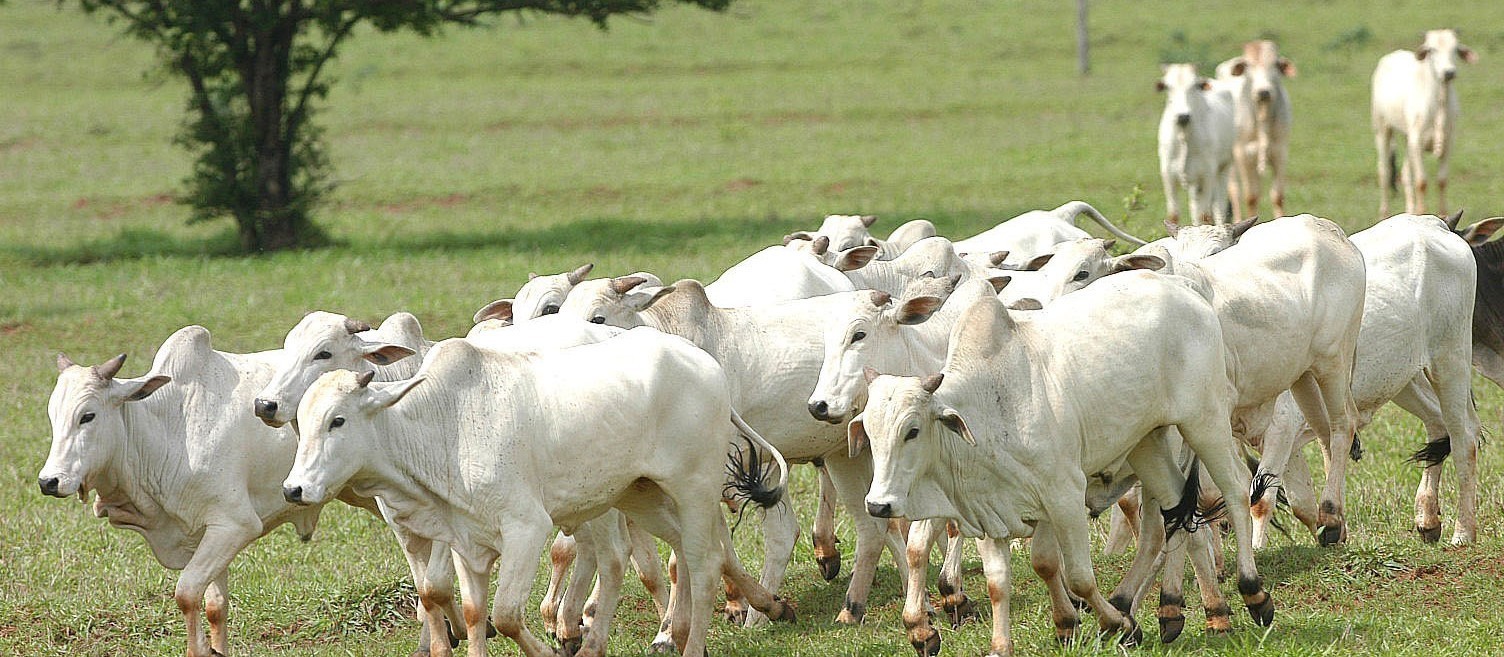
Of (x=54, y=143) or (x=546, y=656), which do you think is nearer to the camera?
(x=546, y=656)

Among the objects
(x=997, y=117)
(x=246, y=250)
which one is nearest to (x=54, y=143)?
(x=246, y=250)

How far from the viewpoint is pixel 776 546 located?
756cm

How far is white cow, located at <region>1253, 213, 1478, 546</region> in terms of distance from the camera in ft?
26.6

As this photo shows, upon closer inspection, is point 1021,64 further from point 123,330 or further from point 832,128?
point 123,330

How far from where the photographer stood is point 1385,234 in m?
8.39

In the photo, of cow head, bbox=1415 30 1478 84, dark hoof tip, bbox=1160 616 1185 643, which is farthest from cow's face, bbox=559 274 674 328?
cow head, bbox=1415 30 1478 84

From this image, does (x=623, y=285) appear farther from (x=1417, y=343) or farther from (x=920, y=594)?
(x=1417, y=343)

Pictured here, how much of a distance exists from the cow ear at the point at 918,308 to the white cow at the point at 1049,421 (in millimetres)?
548

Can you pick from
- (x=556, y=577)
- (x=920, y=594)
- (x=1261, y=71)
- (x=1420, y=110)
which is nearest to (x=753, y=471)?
(x=920, y=594)

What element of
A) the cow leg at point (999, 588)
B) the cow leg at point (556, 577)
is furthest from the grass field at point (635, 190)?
the cow leg at point (556, 577)

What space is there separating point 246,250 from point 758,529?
11.8 metres

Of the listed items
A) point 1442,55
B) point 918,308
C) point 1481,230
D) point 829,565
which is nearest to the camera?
point 918,308

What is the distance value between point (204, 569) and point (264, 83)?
13.4 metres

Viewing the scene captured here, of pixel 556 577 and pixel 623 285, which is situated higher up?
pixel 623 285
